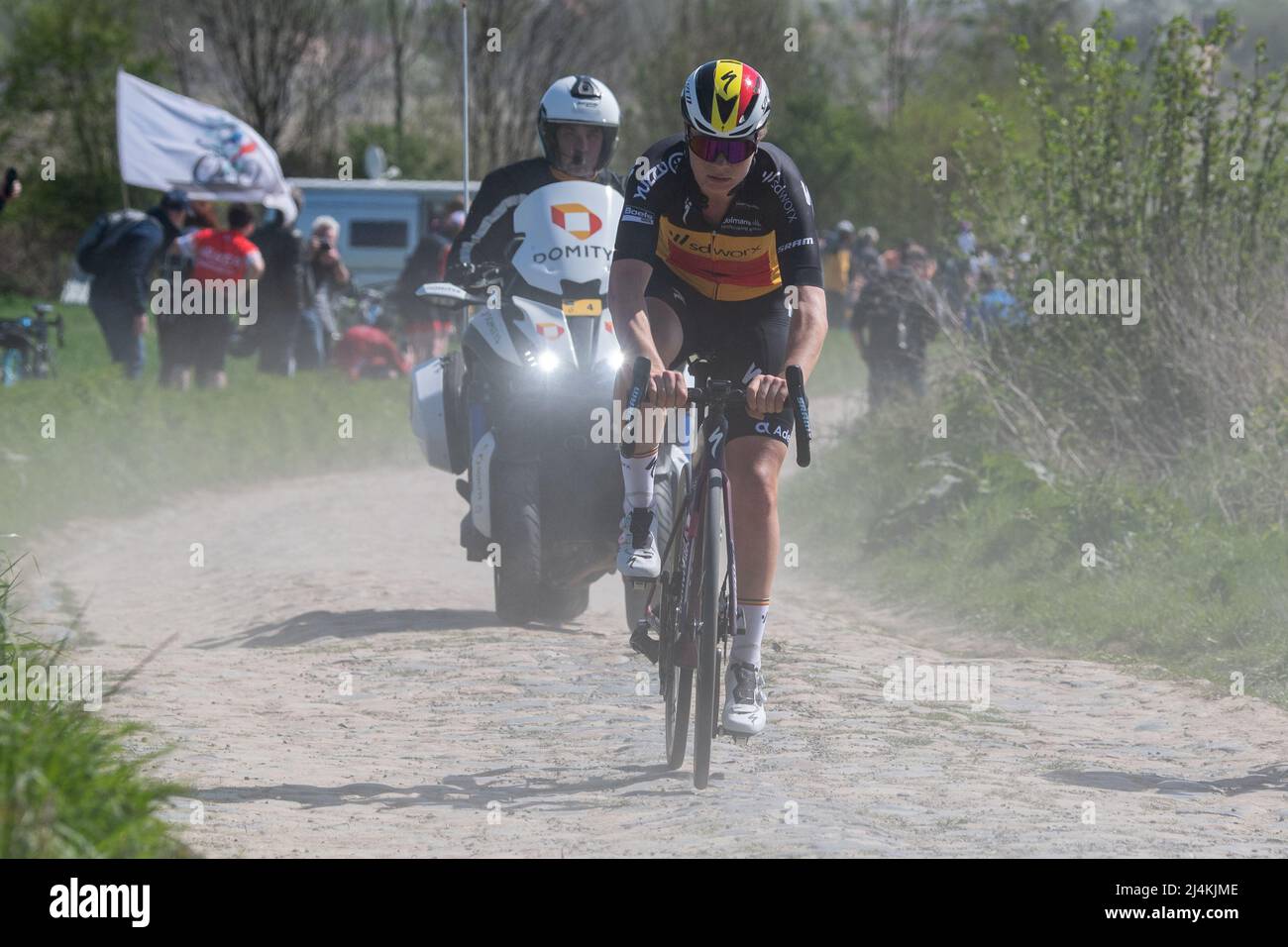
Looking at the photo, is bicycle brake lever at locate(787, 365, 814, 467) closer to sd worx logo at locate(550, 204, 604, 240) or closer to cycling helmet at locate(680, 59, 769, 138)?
cycling helmet at locate(680, 59, 769, 138)

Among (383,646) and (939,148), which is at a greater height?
(939,148)

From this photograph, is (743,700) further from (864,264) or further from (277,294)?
(864,264)

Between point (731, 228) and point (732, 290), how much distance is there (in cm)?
23

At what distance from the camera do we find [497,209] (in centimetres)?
905

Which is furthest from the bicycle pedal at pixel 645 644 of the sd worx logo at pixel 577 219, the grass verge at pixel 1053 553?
the grass verge at pixel 1053 553

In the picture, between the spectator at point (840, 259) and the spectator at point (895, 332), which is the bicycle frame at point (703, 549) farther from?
the spectator at point (840, 259)

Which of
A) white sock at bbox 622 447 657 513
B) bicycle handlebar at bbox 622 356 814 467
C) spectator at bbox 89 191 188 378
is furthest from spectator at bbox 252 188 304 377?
bicycle handlebar at bbox 622 356 814 467

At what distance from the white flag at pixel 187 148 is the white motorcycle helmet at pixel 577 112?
33.7ft

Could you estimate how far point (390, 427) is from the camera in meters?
18.2

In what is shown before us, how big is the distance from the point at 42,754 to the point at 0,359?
16.6m

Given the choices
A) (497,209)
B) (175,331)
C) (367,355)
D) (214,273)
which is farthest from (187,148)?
(497,209)

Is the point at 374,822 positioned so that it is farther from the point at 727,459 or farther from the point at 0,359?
the point at 0,359

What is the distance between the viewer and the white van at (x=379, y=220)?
3772 cm

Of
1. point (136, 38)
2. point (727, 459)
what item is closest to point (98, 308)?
point (727, 459)
